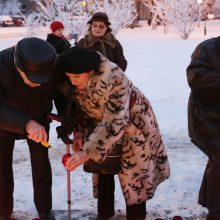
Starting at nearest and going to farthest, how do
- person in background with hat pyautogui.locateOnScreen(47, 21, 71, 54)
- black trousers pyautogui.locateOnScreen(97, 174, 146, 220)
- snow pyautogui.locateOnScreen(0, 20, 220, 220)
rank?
black trousers pyautogui.locateOnScreen(97, 174, 146, 220), snow pyautogui.locateOnScreen(0, 20, 220, 220), person in background with hat pyautogui.locateOnScreen(47, 21, 71, 54)

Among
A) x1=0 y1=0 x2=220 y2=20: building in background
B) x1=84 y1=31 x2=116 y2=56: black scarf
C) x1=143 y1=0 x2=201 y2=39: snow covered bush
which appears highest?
x1=84 y1=31 x2=116 y2=56: black scarf

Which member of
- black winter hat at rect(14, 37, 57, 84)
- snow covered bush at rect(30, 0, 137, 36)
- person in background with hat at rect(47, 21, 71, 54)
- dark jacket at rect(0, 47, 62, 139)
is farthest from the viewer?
snow covered bush at rect(30, 0, 137, 36)

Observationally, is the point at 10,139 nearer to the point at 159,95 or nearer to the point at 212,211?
the point at 212,211

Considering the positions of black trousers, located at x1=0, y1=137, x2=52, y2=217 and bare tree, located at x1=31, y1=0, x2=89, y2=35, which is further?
bare tree, located at x1=31, y1=0, x2=89, y2=35

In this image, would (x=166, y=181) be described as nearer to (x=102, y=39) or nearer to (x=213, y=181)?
(x=213, y=181)

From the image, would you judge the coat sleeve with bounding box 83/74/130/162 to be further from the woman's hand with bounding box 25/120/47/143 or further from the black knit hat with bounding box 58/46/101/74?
the woman's hand with bounding box 25/120/47/143

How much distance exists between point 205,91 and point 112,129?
29.9 inches

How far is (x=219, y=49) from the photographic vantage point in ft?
10.1

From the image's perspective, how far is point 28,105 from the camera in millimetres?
3010

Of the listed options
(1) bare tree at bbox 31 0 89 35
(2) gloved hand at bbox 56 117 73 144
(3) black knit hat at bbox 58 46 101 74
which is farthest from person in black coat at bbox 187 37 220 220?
(1) bare tree at bbox 31 0 89 35

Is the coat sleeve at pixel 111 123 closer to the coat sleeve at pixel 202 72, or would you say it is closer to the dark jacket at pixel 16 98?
the dark jacket at pixel 16 98

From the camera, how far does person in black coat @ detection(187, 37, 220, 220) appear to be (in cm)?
306

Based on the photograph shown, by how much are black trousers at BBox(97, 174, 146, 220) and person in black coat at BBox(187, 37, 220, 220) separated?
53 cm

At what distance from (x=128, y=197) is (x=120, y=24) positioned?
61.3ft
